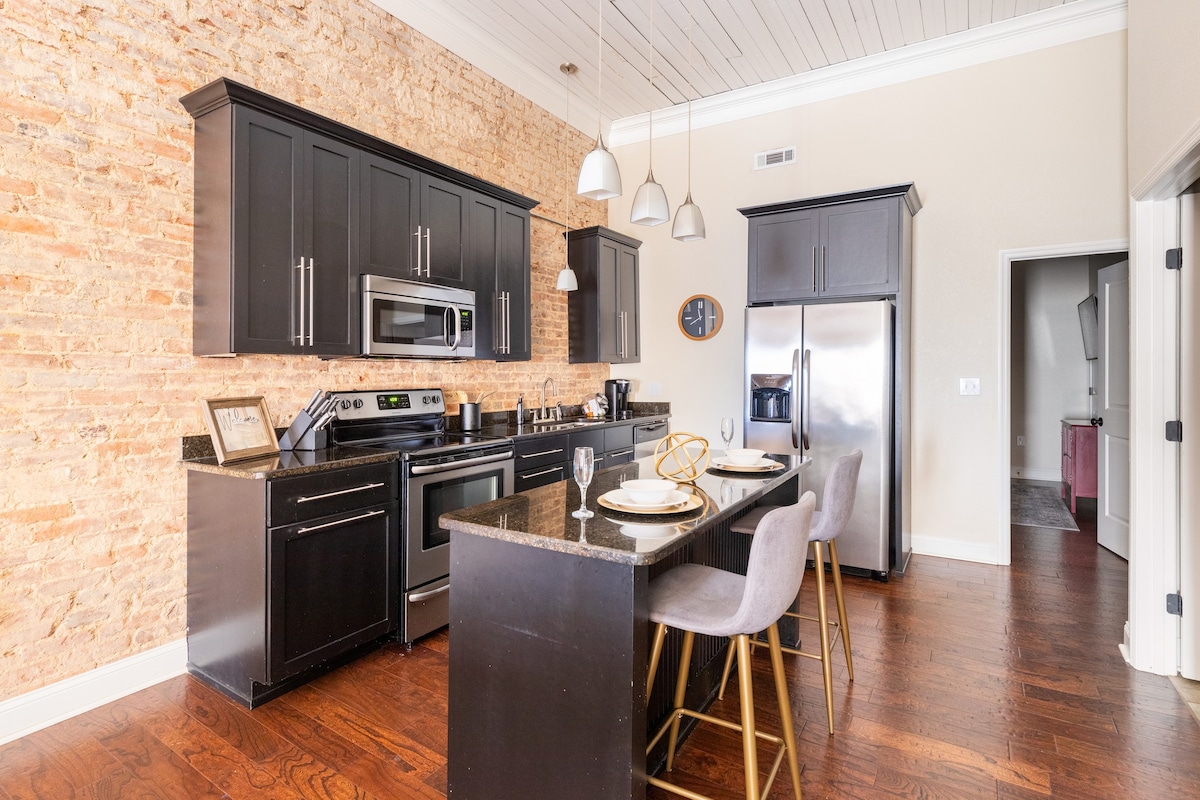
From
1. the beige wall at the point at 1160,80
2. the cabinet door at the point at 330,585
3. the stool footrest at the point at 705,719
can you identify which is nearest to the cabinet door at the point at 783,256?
the beige wall at the point at 1160,80

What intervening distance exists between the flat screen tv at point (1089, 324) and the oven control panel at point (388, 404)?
22.4ft

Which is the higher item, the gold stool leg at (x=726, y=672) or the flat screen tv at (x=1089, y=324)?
the flat screen tv at (x=1089, y=324)

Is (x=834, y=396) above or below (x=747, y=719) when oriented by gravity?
above

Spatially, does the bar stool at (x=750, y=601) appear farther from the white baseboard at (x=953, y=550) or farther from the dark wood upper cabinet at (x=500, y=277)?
the white baseboard at (x=953, y=550)

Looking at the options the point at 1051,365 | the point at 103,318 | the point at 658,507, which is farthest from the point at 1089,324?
the point at 103,318

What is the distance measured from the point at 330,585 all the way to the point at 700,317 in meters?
3.69

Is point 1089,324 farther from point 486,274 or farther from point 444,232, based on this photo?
point 444,232

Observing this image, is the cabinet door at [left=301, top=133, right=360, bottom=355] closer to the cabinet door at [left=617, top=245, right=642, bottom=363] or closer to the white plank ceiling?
the white plank ceiling

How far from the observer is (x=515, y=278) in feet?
13.5

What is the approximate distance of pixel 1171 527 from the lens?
8.76 ft

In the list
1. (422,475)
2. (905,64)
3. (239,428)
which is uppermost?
Result: (905,64)

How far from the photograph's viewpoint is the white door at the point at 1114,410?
425cm

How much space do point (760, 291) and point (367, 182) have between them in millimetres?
2748

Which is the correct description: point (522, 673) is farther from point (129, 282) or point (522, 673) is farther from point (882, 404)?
point (882, 404)
